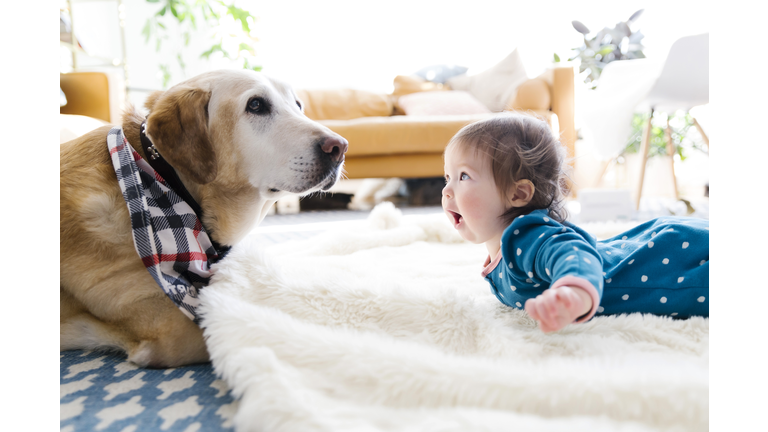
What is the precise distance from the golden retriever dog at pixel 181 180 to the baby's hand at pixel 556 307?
22.2 inches

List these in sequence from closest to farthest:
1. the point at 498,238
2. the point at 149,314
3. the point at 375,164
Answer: the point at 149,314 → the point at 498,238 → the point at 375,164

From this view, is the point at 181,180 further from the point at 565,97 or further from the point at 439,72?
the point at 439,72

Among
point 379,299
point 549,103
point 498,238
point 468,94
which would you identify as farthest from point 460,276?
point 468,94

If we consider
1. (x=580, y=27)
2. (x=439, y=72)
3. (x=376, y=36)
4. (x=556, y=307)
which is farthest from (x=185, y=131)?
(x=376, y=36)

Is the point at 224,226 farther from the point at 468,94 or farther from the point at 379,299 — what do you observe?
the point at 468,94

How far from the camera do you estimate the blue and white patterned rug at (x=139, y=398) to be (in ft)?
1.83

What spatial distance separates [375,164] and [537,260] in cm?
271

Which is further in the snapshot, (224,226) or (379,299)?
(224,226)

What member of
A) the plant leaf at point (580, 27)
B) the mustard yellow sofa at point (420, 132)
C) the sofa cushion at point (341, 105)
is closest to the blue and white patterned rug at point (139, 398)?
the mustard yellow sofa at point (420, 132)

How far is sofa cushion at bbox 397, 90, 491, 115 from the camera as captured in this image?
369 cm

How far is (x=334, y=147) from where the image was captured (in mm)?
976

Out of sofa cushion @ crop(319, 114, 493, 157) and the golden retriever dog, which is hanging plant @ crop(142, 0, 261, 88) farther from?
the golden retriever dog

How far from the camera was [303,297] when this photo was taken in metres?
0.79

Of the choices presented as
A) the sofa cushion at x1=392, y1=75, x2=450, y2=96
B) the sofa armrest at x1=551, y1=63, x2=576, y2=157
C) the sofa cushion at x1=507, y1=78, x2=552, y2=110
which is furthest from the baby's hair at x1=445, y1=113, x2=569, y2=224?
the sofa cushion at x1=392, y1=75, x2=450, y2=96
